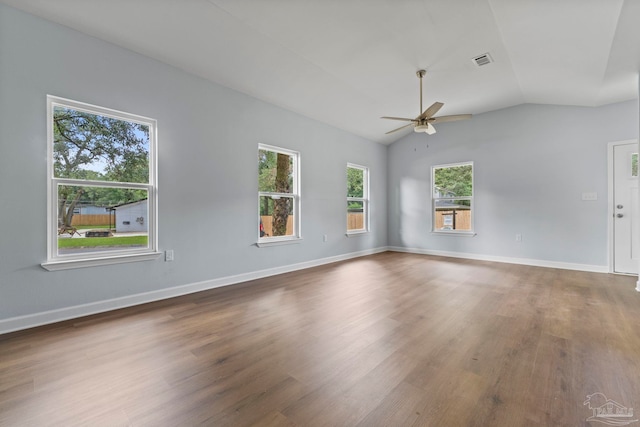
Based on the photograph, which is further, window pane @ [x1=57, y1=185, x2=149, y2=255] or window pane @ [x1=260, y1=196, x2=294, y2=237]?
window pane @ [x1=260, y1=196, x2=294, y2=237]

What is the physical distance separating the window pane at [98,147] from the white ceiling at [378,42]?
2.77 feet

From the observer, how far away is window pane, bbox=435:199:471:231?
5.97 meters

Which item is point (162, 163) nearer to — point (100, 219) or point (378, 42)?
point (100, 219)

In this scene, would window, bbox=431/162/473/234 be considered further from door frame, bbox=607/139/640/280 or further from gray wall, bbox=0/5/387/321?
gray wall, bbox=0/5/387/321

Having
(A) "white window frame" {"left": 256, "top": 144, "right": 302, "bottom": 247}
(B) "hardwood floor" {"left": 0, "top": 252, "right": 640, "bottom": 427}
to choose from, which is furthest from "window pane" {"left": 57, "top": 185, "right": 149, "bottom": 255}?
(A) "white window frame" {"left": 256, "top": 144, "right": 302, "bottom": 247}

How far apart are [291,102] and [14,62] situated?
3067 mm

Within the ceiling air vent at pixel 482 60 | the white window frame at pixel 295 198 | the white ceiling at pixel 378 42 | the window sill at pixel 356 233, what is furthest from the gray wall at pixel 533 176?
the white window frame at pixel 295 198

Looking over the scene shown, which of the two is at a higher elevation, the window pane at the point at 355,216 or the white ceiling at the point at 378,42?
the white ceiling at the point at 378,42

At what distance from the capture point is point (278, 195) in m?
4.59

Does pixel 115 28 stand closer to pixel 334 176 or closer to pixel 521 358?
pixel 334 176

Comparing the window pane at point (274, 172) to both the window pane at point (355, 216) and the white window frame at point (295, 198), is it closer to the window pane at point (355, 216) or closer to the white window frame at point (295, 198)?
the white window frame at point (295, 198)

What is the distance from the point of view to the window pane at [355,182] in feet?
20.2

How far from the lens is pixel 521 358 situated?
1.93 m

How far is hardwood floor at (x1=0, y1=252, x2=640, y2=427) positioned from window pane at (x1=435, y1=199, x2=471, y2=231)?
2730mm
